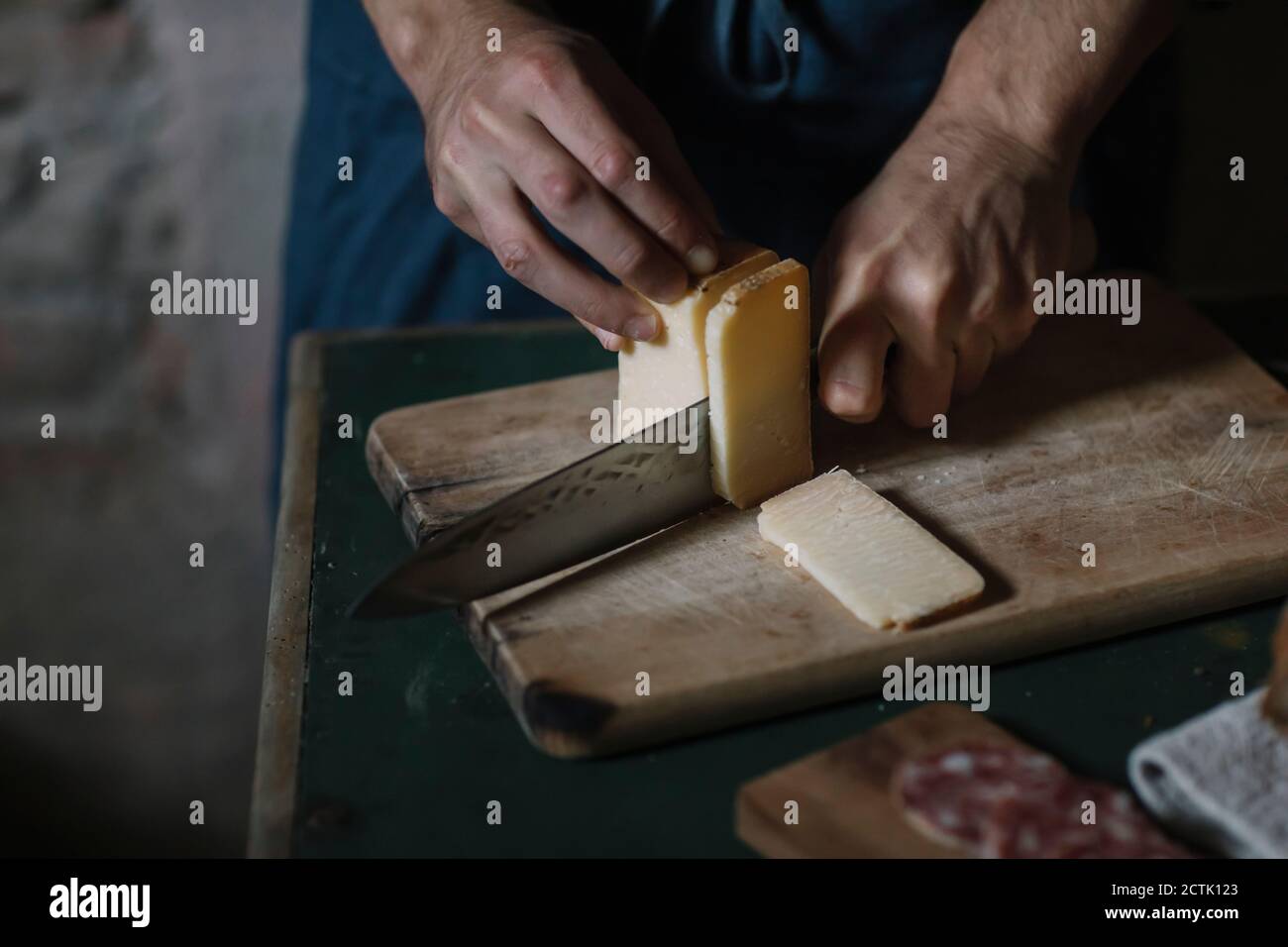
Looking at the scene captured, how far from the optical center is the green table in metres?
0.97

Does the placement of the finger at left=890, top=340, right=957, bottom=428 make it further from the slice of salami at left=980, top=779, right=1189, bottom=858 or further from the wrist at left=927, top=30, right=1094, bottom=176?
the slice of salami at left=980, top=779, right=1189, bottom=858

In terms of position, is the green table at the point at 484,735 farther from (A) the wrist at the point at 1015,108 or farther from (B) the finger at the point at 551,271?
(A) the wrist at the point at 1015,108

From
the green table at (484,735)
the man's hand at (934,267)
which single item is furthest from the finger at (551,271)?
the green table at (484,735)

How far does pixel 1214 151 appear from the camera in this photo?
2324mm

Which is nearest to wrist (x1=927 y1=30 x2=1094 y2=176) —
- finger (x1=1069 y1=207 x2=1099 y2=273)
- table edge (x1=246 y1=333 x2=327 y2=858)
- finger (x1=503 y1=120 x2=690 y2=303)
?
finger (x1=1069 y1=207 x2=1099 y2=273)

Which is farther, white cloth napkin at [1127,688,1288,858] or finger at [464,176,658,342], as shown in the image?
finger at [464,176,658,342]

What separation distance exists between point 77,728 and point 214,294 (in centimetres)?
98

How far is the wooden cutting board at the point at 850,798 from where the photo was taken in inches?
35.6

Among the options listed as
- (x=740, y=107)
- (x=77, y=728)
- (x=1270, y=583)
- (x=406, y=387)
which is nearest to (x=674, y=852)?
(x=1270, y=583)

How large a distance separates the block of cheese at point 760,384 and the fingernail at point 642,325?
0.08m

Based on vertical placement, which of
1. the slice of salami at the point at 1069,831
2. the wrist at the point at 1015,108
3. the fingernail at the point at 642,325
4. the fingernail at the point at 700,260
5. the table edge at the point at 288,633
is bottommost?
the slice of salami at the point at 1069,831

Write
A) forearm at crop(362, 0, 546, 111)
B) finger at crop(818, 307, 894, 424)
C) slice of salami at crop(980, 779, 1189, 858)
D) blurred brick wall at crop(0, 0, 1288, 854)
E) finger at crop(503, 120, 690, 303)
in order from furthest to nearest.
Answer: blurred brick wall at crop(0, 0, 1288, 854) → forearm at crop(362, 0, 546, 111) → finger at crop(818, 307, 894, 424) → finger at crop(503, 120, 690, 303) → slice of salami at crop(980, 779, 1189, 858)

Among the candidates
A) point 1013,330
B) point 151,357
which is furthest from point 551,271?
point 151,357
